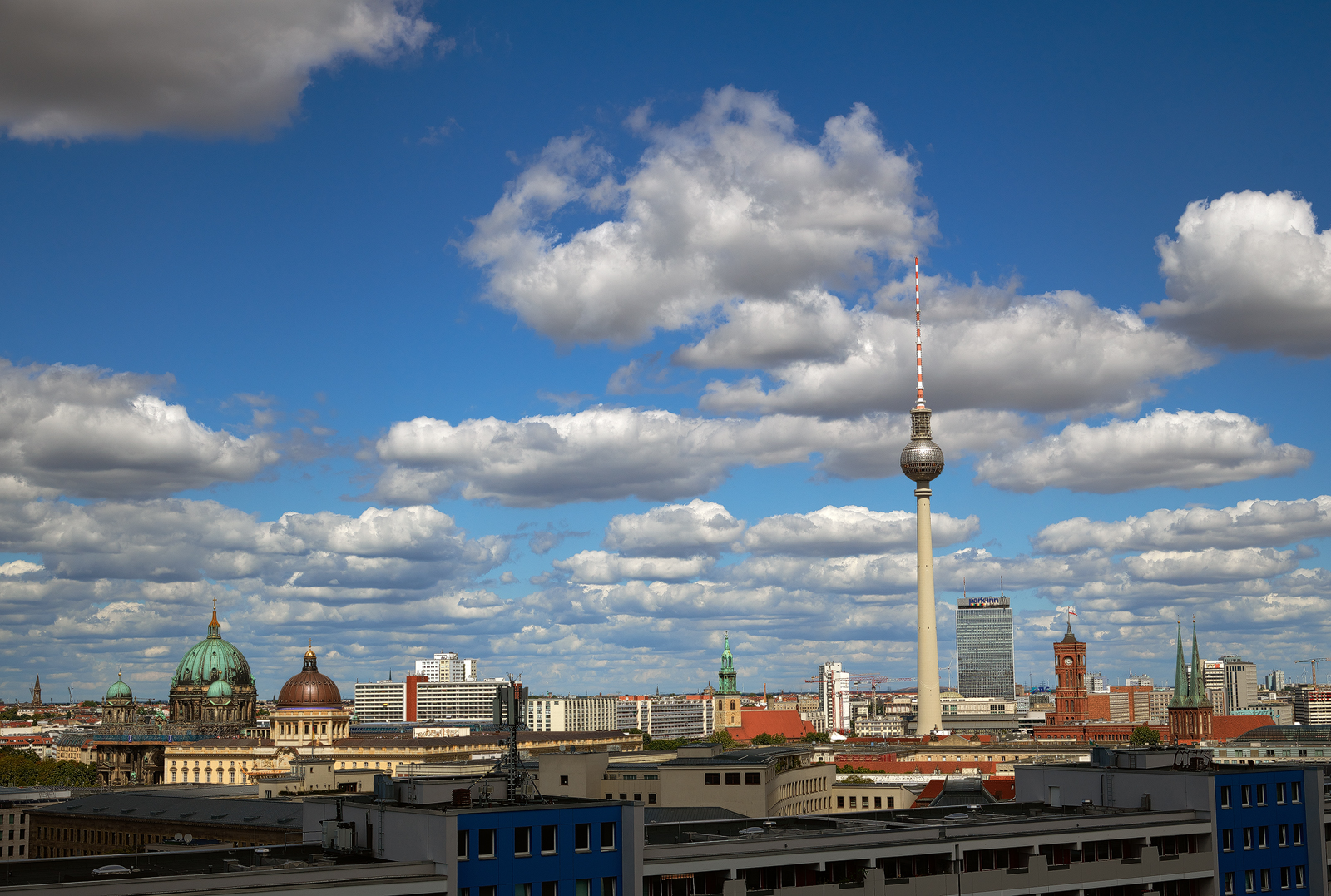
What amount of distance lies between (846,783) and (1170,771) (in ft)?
285

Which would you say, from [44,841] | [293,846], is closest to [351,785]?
[44,841]

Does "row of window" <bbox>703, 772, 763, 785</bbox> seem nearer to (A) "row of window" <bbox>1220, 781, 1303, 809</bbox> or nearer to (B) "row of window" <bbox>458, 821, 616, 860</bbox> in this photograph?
(A) "row of window" <bbox>1220, 781, 1303, 809</bbox>

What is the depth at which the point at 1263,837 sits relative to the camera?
56250 mm

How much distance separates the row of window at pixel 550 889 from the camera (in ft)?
134

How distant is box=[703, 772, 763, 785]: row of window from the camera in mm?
104312

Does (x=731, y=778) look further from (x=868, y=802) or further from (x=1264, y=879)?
(x=1264, y=879)

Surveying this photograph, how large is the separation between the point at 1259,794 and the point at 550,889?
30518mm

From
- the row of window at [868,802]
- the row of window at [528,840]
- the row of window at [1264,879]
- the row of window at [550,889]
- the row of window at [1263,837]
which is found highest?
the row of window at [528,840]

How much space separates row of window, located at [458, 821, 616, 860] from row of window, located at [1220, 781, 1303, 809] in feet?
86.1

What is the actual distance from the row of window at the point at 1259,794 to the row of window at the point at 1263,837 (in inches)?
38.3

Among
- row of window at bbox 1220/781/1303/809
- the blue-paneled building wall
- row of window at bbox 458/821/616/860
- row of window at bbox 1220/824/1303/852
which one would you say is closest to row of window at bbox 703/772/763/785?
the blue-paneled building wall

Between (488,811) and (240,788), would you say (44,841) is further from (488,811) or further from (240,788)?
(488,811)

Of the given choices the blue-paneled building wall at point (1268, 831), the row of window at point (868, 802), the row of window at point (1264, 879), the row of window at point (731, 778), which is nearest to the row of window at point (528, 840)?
the blue-paneled building wall at point (1268, 831)

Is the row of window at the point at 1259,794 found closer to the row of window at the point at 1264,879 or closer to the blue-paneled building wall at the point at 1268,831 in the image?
the blue-paneled building wall at the point at 1268,831
